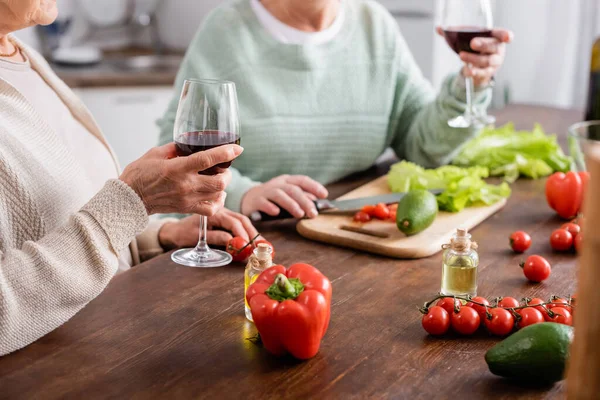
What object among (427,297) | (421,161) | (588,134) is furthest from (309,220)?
(588,134)

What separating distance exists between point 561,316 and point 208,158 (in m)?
0.60

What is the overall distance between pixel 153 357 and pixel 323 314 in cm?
26

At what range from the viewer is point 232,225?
5.01ft

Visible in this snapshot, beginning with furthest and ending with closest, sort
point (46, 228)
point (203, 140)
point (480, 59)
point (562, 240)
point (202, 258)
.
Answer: point (480, 59) < point (562, 240) < point (202, 258) < point (46, 228) < point (203, 140)

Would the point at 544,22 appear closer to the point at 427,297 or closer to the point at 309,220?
the point at 309,220

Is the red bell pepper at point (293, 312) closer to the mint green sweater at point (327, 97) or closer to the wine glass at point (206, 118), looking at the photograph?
the wine glass at point (206, 118)

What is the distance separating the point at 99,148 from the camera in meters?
1.62

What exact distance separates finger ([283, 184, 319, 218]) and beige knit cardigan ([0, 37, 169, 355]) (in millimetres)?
481

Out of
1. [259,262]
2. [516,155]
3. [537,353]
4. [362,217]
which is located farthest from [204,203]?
[516,155]

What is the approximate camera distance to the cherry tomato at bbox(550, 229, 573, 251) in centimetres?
151

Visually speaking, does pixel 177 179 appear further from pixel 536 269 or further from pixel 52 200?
pixel 536 269

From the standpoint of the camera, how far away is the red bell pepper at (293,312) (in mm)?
1006

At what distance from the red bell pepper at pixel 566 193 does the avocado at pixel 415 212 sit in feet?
1.23

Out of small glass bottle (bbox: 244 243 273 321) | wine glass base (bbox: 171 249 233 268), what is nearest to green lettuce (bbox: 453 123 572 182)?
wine glass base (bbox: 171 249 233 268)
